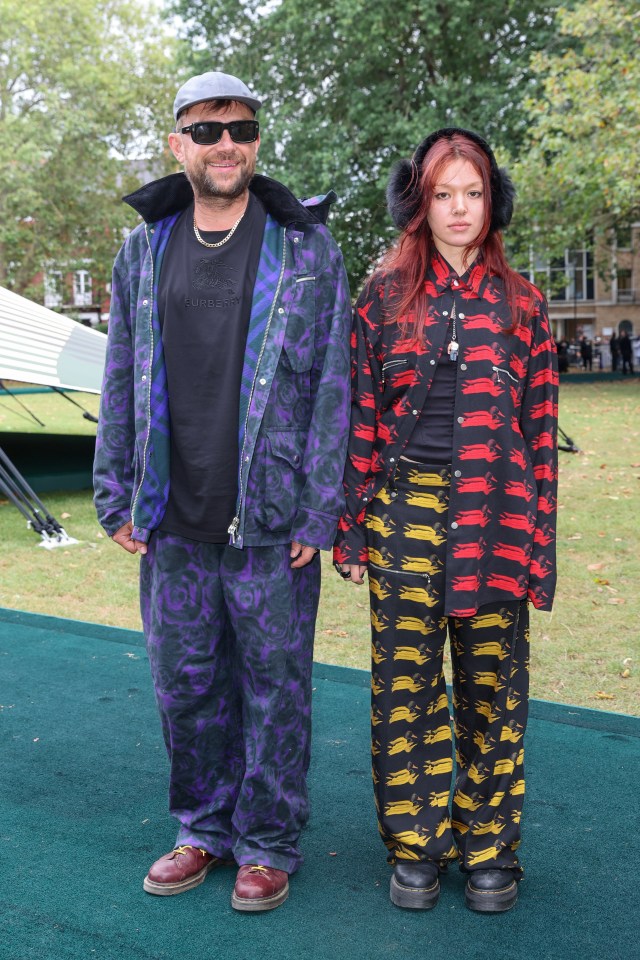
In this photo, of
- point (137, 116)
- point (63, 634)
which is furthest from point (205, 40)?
point (63, 634)

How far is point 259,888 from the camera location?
9.07 ft

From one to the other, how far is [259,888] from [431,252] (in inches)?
70.6

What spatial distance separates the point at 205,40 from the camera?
82.1 ft

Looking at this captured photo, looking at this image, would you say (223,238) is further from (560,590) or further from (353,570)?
(560,590)

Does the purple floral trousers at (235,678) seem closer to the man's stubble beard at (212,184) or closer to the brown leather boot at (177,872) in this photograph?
the brown leather boot at (177,872)

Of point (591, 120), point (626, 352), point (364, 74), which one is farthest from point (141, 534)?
point (626, 352)

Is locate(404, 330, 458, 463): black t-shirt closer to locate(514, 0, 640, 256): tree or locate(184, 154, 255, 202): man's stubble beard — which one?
locate(184, 154, 255, 202): man's stubble beard

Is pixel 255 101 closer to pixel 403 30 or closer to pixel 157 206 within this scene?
pixel 157 206

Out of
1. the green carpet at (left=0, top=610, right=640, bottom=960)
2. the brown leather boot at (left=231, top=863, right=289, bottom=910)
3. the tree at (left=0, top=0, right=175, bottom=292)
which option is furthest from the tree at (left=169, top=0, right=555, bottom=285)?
the brown leather boot at (left=231, top=863, right=289, bottom=910)

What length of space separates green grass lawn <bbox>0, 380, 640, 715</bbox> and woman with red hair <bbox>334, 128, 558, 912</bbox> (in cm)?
187

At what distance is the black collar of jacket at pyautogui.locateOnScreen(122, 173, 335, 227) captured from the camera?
281cm

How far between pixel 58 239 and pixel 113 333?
36.4 meters

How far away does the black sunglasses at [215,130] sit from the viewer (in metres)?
2.71

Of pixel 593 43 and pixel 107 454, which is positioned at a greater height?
pixel 593 43
